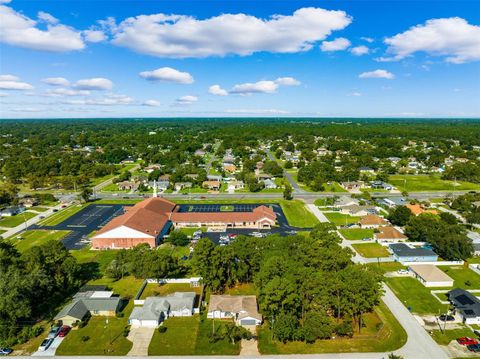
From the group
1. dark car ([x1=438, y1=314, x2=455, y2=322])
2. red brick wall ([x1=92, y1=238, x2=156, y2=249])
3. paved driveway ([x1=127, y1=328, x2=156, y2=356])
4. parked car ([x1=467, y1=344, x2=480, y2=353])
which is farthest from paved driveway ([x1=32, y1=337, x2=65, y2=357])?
dark car ([x1=438, y1=314, x2=455, y2=322])

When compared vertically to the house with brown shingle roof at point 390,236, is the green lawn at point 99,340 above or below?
below

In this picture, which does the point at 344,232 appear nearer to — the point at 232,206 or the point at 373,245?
the point at 373,245

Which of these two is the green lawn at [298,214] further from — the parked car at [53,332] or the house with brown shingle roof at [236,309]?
the parked car at [53,332]

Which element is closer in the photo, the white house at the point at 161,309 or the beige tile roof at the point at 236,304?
the white house at the point at 161,309

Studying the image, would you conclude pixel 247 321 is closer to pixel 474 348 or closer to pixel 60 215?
pixel 474 348

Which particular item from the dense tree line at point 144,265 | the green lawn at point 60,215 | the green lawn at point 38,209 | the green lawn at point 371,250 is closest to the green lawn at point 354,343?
the dense tree line at point 144,265
